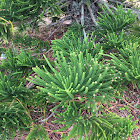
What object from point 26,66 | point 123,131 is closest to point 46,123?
point 26,66

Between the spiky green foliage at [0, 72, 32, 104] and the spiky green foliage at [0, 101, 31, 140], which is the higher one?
the spiky green foliage at [0, 72, 32, 104]

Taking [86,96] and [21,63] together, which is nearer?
[86,96]

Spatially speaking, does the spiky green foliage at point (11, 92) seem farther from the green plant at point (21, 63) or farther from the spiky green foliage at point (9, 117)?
the green plant at point (21, 63)

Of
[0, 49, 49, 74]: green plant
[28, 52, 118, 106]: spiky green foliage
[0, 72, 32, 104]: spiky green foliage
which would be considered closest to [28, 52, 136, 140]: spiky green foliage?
[28, 52, 118, 106]: spiky green foliage

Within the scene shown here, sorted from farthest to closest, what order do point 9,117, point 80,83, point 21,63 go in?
point 21,63
point 9,117
point 80,83

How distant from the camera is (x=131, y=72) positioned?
72cm

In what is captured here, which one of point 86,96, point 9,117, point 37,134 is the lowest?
point 37,134

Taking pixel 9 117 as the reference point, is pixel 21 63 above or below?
above

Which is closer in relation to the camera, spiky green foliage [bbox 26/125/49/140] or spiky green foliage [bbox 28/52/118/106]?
spiky green foliage [bbox 28/52/118/106]

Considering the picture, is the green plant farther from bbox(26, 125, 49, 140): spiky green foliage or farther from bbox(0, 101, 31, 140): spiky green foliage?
bbox(26, 125, 49, 140): spiky green foliage

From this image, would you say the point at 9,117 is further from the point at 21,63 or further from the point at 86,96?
the point at 86,96

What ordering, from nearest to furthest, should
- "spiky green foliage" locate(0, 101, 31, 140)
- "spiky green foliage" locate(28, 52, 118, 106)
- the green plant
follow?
"spiky green foliage" locate(28, 52, 118, 106), "spiky green foliage" locate(0, 101, 31, 140), the green plant

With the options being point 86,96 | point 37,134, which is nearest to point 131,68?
point 86,96

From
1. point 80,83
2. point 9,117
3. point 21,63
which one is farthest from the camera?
point 21,63
